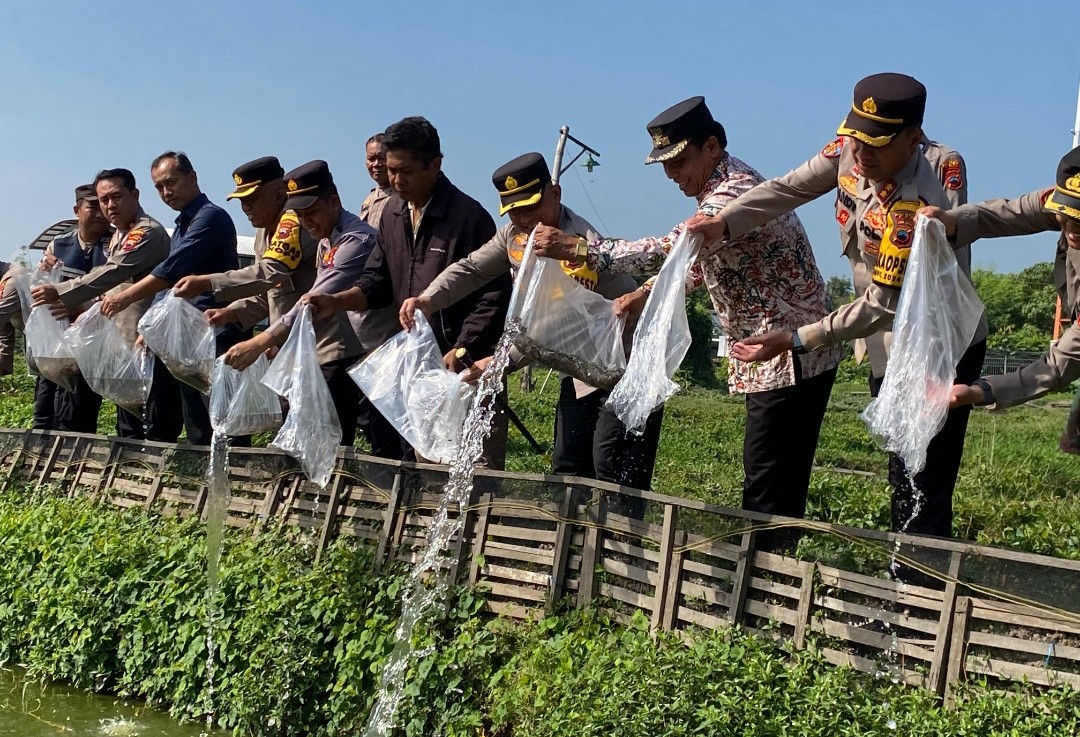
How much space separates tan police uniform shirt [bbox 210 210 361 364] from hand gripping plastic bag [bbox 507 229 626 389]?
158cm

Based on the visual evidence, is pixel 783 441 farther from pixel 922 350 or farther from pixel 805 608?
pixel 922 350

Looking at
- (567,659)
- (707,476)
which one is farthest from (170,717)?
(707,476)

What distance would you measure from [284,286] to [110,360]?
1287 millimetres

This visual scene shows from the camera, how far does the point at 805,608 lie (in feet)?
12.0

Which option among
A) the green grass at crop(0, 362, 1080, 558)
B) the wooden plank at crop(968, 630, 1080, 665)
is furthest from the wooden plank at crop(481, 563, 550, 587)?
the green grass at crop(0, 362, 1080, 558)

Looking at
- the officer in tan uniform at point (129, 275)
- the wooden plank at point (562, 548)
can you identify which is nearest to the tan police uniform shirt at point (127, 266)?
the officer in tan uniform at point (129, 275)

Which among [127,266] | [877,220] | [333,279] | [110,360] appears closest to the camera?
[877,220]

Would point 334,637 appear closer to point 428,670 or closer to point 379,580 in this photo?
point 379,580

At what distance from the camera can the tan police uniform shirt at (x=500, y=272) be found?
4602mm

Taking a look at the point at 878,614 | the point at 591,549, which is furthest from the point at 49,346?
the point at 878,614

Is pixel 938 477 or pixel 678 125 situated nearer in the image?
pixel 938 477

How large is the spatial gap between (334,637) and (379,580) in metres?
0.30

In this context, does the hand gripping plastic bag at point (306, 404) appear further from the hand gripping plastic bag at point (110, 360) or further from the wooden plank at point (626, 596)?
the wooden plank at point (626, 596)

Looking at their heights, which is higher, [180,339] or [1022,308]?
[1022,308]
